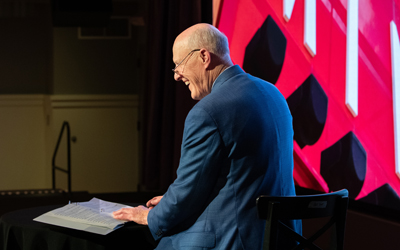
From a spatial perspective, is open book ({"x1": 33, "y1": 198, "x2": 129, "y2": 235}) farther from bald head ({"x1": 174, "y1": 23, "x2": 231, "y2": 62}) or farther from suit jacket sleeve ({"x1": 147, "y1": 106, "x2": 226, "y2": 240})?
bald head ({"x1": 174, "y1": 23, "x2": 231, "y2": 62})

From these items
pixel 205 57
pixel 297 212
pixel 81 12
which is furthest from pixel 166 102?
pixel 297 212

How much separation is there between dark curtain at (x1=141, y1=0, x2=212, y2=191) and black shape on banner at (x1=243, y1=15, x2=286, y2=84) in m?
0.91

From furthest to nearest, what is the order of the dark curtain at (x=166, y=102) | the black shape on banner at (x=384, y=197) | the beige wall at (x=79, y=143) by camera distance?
the beige wall at (x=79, y=143)
the dark curtain at (x=166, y=102)
the black shape on banner at (x=384, y=197)

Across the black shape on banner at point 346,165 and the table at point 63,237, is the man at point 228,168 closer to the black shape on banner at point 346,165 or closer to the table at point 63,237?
the table at point 63,237

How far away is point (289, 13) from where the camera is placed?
2938 mm

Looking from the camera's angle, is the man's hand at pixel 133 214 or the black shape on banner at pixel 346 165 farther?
the black shape on banner at pixel 346 165

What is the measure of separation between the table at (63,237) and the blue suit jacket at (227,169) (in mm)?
256

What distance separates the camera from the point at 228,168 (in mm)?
1483

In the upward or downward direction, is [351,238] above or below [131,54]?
below

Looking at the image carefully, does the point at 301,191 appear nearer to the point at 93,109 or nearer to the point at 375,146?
the point at 375,146

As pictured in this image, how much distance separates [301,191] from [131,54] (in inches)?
158

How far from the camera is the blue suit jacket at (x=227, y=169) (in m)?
1.45

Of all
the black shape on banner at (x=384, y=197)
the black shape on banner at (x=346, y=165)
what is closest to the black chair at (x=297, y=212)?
the black shape on banner at (x=384, y=197)

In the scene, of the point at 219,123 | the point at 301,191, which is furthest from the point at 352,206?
the point at 219,123
